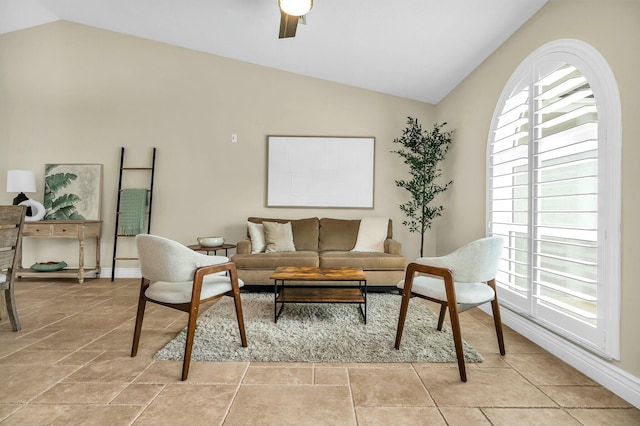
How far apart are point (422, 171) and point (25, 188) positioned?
17.9ft

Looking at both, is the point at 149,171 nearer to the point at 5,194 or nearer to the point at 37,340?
the point at 5,194

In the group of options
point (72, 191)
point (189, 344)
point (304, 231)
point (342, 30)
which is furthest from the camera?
point (72, 191)

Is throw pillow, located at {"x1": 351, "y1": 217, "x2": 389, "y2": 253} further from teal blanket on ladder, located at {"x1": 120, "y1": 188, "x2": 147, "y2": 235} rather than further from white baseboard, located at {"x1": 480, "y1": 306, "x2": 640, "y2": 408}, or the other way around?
teal blanket on ladder, located at {"x1": 120, "y1": 188, "x2": 147, "y2": 235}

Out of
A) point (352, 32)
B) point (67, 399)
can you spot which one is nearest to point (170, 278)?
point (67, 399)

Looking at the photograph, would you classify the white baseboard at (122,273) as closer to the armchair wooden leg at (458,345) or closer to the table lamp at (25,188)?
the table lamp at (25,188)

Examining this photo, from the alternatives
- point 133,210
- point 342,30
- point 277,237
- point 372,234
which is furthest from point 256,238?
point 342,30

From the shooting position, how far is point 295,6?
2477mm

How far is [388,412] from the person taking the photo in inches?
61.2

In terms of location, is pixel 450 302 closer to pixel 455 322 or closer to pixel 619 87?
pixel 455 322

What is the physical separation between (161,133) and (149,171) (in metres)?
0.60

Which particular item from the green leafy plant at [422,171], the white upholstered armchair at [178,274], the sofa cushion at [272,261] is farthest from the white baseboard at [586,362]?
the white upholstered armchair at [178,274]

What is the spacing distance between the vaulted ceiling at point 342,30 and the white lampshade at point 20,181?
2.19 m

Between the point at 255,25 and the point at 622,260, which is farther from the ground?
the point at 255,25

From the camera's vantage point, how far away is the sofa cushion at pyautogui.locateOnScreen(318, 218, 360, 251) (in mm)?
4430
